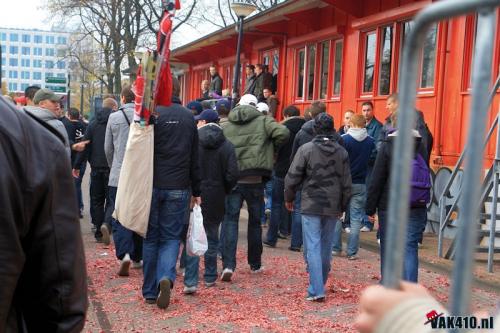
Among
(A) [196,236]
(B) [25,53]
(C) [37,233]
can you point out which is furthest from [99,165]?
(B) [25,53]

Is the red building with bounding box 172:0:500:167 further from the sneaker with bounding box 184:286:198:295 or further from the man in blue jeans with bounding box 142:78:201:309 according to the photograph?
the sneaker with bounding box 184:286:198:295

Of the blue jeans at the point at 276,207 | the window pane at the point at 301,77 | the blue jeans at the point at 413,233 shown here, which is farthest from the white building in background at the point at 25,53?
the blue jeans at the point at 413,233

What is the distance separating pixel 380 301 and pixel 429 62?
11.2 metres

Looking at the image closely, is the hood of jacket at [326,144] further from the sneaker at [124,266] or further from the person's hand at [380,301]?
the person's hand at [380,301]

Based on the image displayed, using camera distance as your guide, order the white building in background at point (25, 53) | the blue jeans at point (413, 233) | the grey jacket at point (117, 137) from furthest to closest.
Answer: the white building in background at point (25, 53) < the grey jacket at point (117, 137) < the blue jeans at point (413, 233)

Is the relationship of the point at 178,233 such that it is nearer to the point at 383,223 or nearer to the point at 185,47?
the point at 383,223

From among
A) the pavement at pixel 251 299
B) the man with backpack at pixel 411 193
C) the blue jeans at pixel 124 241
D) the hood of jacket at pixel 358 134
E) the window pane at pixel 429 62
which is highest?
the window pane at pixel 429 62

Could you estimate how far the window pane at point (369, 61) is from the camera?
13.8 metres

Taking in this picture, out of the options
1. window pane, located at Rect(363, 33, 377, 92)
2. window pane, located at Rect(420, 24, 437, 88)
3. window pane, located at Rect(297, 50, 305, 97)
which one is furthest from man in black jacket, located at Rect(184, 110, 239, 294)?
window pane, located at Rect(297, 50, 305, 97)

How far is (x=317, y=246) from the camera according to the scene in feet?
20.2

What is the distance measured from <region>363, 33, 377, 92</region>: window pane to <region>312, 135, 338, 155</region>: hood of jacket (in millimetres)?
7880

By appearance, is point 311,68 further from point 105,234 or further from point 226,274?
point 226,274

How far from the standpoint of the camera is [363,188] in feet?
28.5

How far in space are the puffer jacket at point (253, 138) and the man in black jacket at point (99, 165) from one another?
6.87ft
